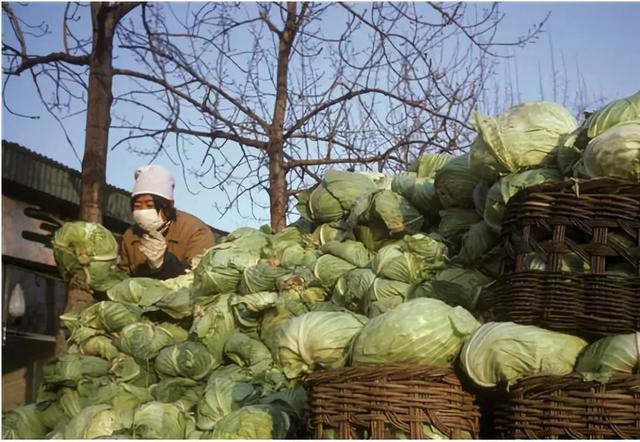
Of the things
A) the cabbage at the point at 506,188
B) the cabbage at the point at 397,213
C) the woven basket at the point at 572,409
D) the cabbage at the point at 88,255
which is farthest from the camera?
the cabbage at the point at 88,255

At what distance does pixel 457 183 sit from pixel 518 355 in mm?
1317

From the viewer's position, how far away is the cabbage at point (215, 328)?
4121mm

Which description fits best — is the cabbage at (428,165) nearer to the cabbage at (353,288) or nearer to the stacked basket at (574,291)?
the cabbage at (353,288)

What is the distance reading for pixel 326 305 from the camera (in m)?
3.97

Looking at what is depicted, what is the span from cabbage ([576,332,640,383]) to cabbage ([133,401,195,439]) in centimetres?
182

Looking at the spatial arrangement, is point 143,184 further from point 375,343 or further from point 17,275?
point 17,275

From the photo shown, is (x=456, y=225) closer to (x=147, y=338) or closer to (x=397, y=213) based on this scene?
(x=397, y=213)

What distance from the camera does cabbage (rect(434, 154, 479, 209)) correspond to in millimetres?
3758

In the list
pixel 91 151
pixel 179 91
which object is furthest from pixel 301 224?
pixel 179 91

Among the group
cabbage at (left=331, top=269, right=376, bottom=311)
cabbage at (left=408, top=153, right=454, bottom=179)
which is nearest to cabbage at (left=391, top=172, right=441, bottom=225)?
Answer: cabbage at (left=408, top=153, right=454, bottom=179)

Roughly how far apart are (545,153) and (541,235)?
1.77ft

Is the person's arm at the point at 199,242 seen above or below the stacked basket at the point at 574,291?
above

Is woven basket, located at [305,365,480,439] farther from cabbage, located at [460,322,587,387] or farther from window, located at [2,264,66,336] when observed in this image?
window, located at [2,264,66,336]

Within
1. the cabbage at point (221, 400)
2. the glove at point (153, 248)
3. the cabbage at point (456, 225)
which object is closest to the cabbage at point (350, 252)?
the cabbage at point (456, 225)
